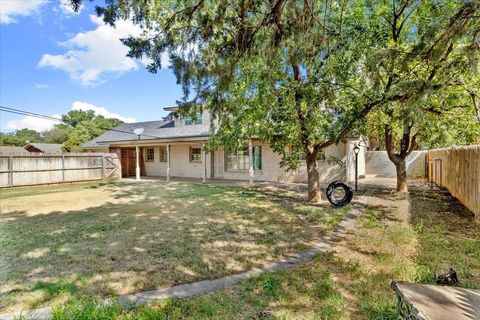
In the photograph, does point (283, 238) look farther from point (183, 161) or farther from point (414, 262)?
point (183, 161)

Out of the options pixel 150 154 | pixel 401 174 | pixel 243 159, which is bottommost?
pixel 401 174

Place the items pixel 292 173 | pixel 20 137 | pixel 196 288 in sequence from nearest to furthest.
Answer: pixel 196 288
pixel 292 173
pixel 20 137

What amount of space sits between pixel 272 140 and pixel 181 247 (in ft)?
16.5

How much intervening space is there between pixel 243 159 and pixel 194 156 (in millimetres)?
3571

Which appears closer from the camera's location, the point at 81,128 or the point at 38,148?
the point at 38,148

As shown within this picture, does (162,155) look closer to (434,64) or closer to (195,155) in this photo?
(195,155)

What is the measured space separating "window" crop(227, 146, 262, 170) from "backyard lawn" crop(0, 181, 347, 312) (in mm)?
5772

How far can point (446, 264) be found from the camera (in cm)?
418

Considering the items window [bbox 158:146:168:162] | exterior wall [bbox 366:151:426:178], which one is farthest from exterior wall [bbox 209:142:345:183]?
exterior wall [bbox 366:151:426:178]

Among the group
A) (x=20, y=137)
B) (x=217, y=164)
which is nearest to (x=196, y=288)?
(x=217, y=164)

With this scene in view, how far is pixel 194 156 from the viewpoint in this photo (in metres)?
18.3

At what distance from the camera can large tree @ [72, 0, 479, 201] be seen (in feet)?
15.3

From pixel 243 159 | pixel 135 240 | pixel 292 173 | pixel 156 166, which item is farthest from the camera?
pixel 156 166

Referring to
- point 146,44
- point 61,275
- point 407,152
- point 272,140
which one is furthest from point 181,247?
point 407,152
